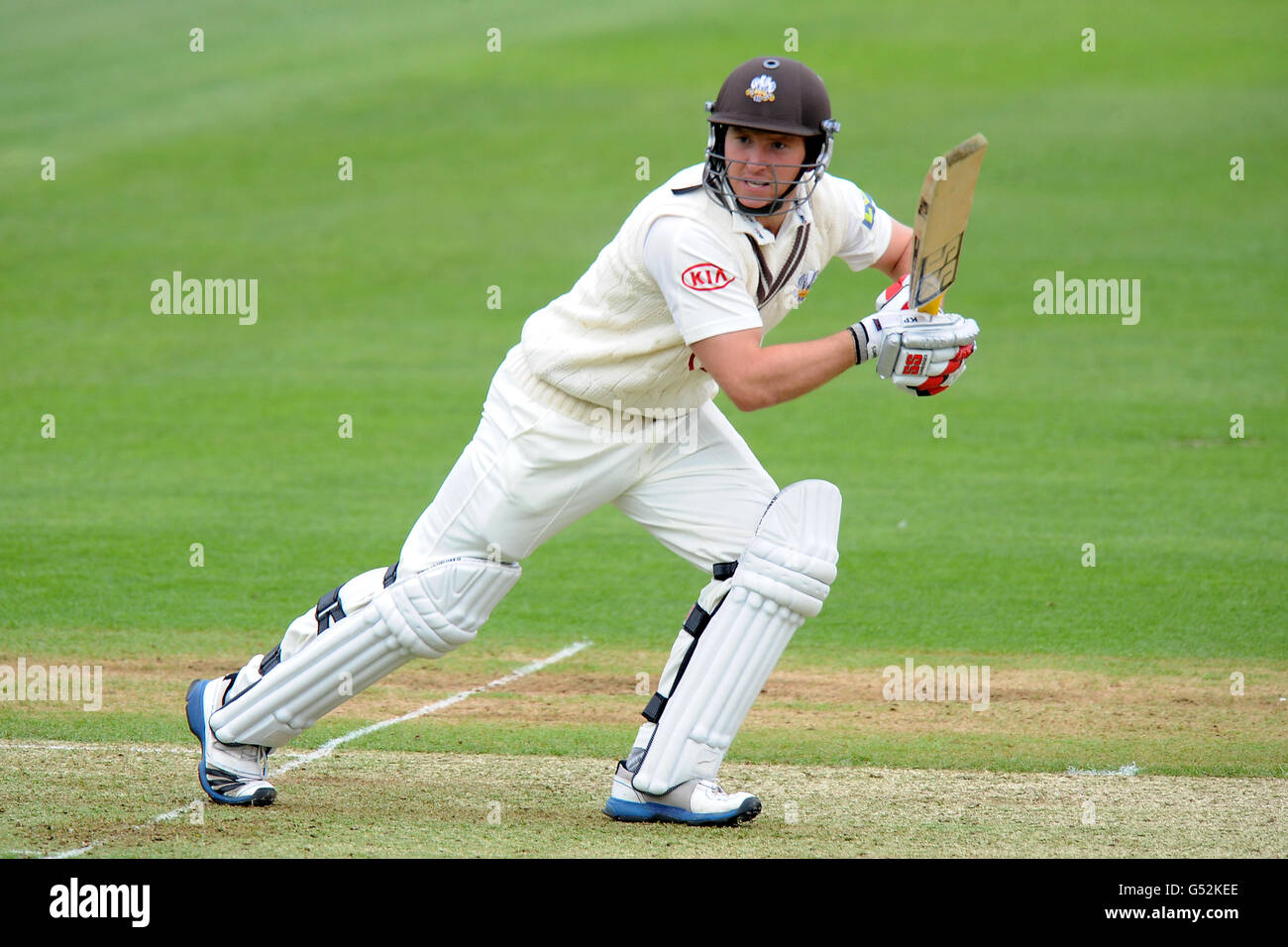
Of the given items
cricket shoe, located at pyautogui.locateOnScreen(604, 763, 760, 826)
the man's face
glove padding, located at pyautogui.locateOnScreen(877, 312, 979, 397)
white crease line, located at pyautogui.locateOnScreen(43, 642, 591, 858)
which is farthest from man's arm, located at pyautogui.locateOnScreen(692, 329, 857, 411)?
white crease line, located at pyautogui.locateOnScreen(43, 642, 591, 858)

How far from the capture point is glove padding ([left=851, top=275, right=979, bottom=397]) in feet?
14.2

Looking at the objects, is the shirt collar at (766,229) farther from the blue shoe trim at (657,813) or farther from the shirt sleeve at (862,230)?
the blue shoe trim at (657,813)

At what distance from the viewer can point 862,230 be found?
502cm

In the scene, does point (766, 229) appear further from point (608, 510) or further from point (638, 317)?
point (608, 510)

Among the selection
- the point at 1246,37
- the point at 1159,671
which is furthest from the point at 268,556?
the point at 1246,37

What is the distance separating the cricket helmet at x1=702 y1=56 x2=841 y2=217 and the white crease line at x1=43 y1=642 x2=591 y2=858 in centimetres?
243

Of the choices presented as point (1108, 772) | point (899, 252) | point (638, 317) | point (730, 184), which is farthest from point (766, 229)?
point (1108, 772)

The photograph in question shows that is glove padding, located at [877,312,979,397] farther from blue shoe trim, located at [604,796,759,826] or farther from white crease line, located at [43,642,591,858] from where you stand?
white crease line, located at [43,642,591,858]

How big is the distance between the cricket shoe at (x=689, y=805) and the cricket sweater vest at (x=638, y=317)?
44.6 inches

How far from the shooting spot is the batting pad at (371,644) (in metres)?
4.65

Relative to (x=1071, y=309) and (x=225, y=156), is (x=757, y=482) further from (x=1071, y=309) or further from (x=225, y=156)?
(x=225, y=156)

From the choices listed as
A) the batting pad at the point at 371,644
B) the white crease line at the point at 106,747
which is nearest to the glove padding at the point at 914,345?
the batting pad at the point at 371,644

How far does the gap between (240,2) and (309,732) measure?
25.8 metres

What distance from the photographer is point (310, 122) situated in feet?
75.7
